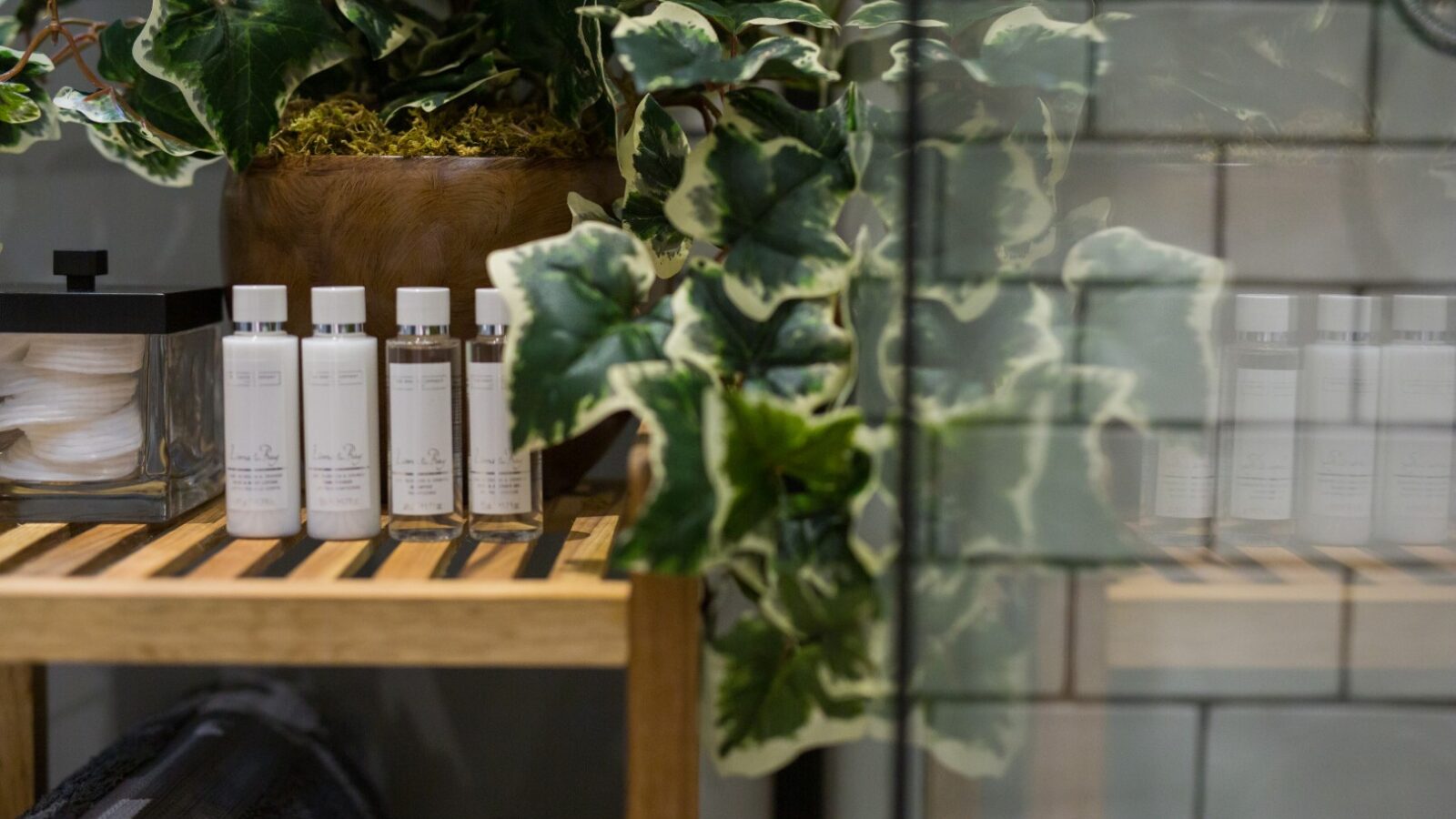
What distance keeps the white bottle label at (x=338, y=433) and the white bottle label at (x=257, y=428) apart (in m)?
0.02

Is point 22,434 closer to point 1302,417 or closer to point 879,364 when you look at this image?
point 879,364

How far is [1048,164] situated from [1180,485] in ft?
0.44

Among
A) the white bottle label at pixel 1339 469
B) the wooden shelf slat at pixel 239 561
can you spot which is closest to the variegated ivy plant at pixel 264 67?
the wooden shelf slat at pixel 239 561

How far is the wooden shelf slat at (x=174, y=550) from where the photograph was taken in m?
0.59

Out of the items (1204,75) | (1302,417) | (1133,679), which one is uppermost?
(1204,75)

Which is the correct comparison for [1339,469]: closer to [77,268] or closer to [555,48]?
[555,48]

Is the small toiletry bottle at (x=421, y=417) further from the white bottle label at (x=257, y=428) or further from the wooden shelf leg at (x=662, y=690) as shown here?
the wooden shelf leg at (x=662, y=690)

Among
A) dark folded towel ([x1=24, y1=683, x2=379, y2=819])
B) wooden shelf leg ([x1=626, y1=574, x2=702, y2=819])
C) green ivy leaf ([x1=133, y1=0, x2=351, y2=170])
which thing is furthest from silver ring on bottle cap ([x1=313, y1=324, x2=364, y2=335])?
dark folded towel ([x1=24, y1=683, x2=379, y2=819])

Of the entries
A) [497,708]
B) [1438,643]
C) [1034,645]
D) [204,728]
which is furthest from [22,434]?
[1438,643]

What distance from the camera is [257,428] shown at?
0.65 metres

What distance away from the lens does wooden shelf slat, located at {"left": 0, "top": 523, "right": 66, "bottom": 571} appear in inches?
24.1

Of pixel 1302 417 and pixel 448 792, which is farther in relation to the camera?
pixel 448 792

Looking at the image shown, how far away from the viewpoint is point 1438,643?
450mm

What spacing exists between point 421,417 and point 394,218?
129 millimetres
